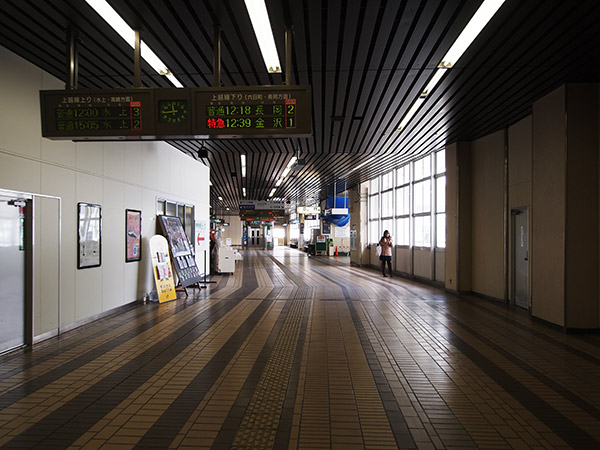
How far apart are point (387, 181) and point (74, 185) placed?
12.1m

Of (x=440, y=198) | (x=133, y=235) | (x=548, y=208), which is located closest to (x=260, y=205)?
(x=440, y=198)

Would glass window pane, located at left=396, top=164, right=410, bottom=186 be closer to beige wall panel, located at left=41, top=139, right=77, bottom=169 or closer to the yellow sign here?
the yellow sign

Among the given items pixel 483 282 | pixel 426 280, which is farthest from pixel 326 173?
pixel 483 282

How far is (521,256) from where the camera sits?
7.76 meters

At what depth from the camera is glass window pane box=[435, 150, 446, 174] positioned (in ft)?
35.8

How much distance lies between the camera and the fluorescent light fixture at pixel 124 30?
393 cm

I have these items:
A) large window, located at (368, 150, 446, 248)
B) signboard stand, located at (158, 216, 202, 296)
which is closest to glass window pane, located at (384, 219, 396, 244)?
large window, located at (368, 150, 446, 248)

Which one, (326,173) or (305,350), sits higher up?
(326,173)

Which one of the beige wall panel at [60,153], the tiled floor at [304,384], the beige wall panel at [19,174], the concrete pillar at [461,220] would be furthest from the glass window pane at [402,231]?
the beige wall panel at [19,174]

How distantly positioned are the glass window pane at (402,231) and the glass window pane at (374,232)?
2472mm

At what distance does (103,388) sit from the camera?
3742 mm

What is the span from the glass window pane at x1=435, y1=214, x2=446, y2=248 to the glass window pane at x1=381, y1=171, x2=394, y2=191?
4.19 m

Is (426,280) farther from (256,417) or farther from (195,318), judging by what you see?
(256,417)

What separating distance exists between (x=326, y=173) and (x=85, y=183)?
10.1 meters
